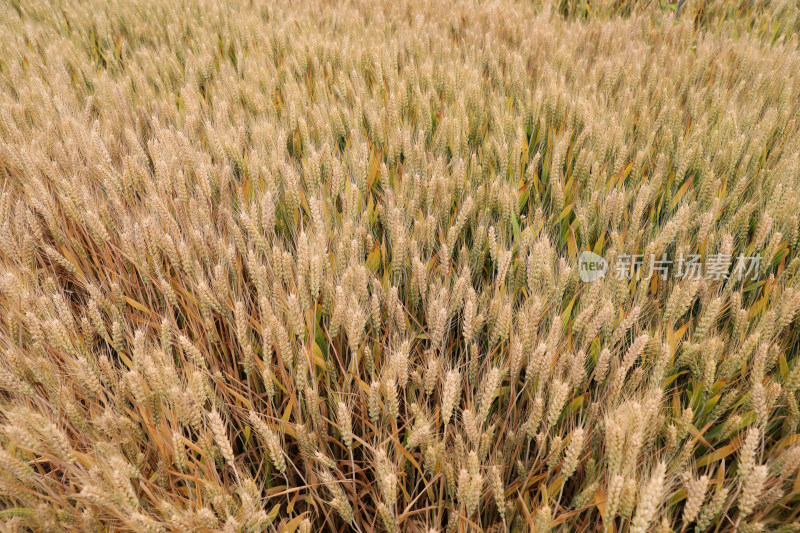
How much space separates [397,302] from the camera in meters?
Result: 1.29

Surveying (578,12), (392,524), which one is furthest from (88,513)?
(578,12)

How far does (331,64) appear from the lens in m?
2.96

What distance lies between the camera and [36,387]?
122 centimetres

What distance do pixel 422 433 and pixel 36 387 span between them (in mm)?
1006

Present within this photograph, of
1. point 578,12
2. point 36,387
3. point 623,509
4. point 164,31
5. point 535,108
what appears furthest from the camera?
point 578,12

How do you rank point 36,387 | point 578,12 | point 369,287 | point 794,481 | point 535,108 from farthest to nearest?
point 578,12 → point 535,108 → point 369,287 → point 36,387 → point 794,481

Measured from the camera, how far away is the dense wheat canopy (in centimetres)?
103

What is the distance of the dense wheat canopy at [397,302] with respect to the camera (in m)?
1.03

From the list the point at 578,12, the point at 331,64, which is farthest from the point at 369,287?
the point at 578,12

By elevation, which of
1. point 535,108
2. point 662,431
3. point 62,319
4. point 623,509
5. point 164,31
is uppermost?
point 164,31

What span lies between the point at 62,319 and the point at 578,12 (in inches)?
191

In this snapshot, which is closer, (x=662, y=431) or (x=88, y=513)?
(x=88, y=513)

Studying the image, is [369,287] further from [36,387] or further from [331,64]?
[331,64]

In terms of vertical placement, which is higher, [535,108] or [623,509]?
[535,108]
